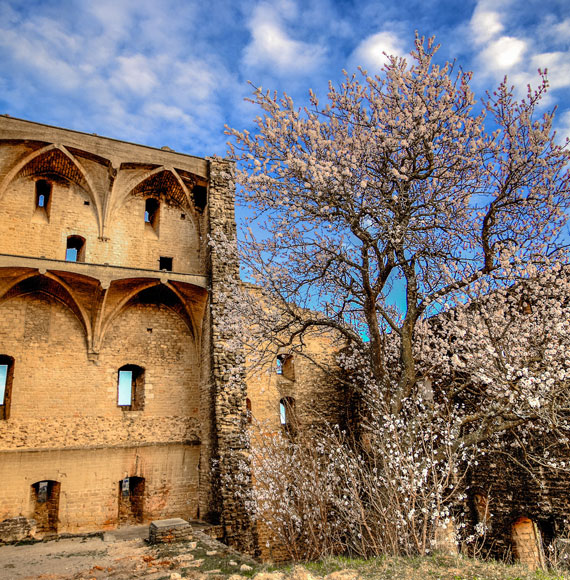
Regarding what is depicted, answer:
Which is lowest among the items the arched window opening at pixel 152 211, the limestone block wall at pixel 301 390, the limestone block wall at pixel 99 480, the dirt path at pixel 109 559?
the dirt path at pixel 109 559

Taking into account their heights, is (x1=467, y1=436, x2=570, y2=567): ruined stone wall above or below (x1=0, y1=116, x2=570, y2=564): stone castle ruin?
below

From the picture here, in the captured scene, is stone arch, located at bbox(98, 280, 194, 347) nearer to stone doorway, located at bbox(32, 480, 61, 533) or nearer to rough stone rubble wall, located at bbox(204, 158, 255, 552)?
rough stone rubble wall, located at bbox(204, 158, 255, 552)

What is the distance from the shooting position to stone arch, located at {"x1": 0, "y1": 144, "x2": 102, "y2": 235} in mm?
12930

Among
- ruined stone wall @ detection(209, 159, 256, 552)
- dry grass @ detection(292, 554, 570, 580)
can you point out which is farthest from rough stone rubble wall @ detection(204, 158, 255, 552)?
dry grass @ detection(292, 554, 570, 580)

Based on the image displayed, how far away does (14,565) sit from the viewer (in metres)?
7.58

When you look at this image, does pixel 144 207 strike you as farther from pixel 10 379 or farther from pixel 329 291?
pixel 329 291

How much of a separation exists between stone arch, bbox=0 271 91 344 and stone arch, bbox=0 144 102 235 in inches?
85.8

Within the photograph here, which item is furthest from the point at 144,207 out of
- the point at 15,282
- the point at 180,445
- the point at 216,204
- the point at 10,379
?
the point at 180,445

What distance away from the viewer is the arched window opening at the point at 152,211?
49.0 ft

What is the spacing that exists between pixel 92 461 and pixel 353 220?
30.3 ft

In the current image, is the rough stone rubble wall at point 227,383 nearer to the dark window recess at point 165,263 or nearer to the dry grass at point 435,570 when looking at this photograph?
the dark window recess at point 165,263

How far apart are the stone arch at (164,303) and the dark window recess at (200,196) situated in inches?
125

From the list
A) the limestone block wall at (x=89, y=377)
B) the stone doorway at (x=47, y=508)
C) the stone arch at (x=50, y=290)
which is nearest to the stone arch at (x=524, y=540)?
the limestone block wall at (x=89, y=377)

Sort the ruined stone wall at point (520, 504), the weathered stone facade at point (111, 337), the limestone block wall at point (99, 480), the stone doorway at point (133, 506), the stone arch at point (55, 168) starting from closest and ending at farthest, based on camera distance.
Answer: the ruined stone wall at point (520, 504), the limestone block wall at point (99, 480), the weathered stone facade at point (111, 337), the stone doorway at point (133, 506), the stone arch at point (55, 168)
